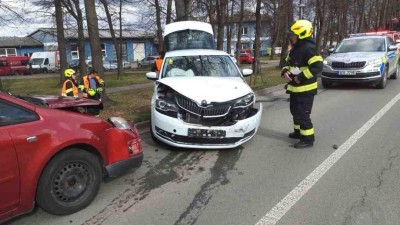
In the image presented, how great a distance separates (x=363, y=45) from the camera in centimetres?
1399

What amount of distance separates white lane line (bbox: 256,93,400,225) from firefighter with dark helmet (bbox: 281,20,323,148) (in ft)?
1.90

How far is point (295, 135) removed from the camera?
6781 mm

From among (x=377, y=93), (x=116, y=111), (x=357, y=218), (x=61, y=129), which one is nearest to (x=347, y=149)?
(x=357, y=218)

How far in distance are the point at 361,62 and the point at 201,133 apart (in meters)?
8.79

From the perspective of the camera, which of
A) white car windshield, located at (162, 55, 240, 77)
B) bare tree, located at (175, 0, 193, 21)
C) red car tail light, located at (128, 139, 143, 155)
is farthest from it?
bare tree, located at (175, 0, 193, 21)

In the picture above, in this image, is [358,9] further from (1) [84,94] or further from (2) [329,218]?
(2) [329,218]

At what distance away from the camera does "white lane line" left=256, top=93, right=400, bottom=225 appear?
3859 mm

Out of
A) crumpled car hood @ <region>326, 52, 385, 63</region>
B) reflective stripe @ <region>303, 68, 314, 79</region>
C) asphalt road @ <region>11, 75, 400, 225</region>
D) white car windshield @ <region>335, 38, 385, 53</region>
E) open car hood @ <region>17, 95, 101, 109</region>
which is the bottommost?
asphalt road @ <region>11, 75, 400, 225</region>

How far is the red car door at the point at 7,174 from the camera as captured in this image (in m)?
3.35

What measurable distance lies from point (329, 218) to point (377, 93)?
941 centimetres

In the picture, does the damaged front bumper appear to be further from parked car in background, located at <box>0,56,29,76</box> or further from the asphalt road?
parked car in background, located at <box>0,56,29,76</box>

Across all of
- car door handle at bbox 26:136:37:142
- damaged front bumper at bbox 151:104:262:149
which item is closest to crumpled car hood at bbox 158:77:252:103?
damaged front bumper at bbox 151:104:262:149

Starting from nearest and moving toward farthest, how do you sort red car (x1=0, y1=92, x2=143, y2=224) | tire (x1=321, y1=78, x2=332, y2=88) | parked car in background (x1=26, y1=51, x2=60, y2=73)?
red car (x1=0, y1=92, x2=143, y2=224) < tire (x1=321, y1=78, x2=332, y2=88) < parked car in background (x1=26, y1=51, x2=60, y2=73)

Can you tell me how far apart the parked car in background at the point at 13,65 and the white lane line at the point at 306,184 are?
3830 cm
